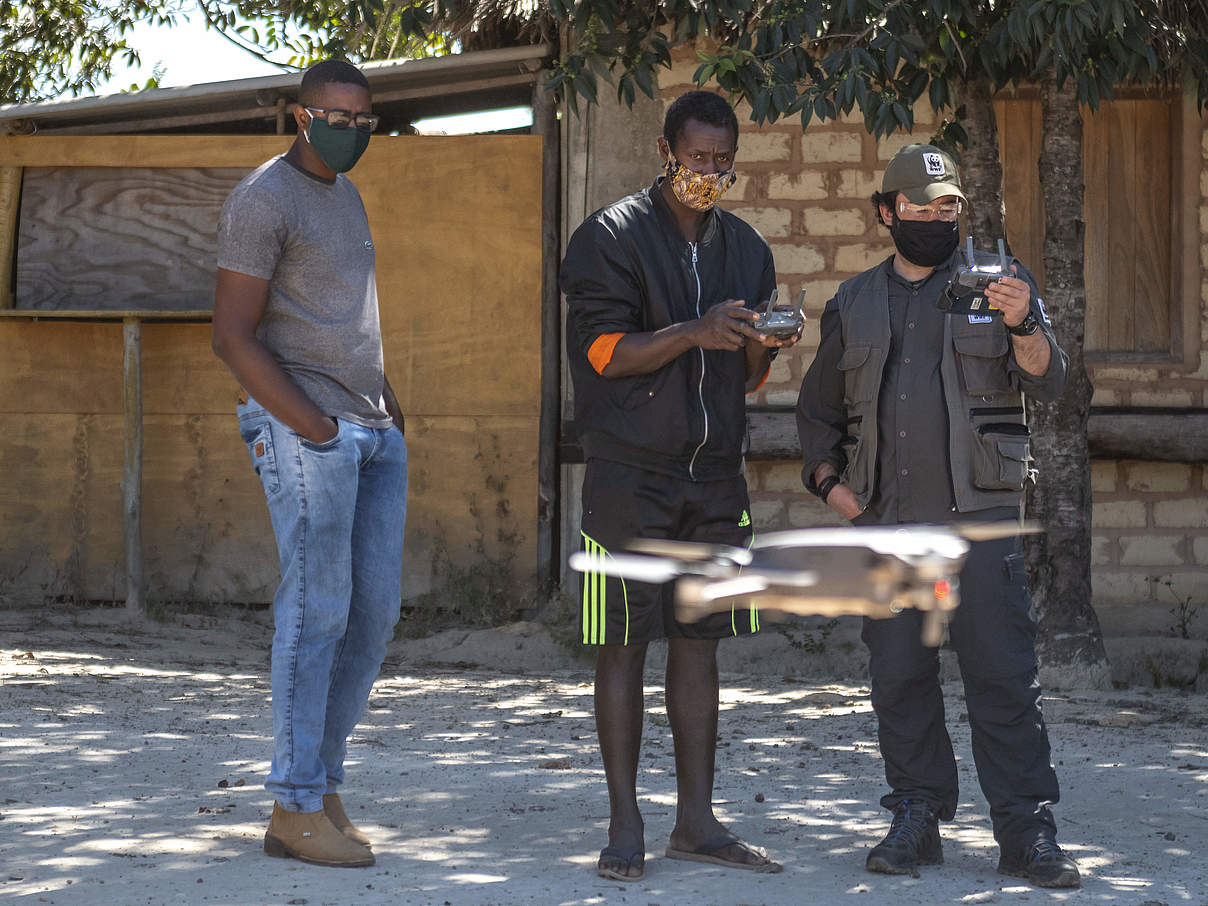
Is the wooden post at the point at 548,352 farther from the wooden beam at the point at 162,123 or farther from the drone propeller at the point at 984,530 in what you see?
the drone propeller at the point at 984,530

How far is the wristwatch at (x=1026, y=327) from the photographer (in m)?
3.74

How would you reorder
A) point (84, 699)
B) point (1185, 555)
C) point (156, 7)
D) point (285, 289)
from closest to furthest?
point (285, 289) → point (84, 699) → point (1185, 555) → point (156, 7)

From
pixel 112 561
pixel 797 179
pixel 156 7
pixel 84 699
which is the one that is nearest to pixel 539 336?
pixel 797 179

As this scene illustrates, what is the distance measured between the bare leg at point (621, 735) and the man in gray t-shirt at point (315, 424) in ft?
2.00

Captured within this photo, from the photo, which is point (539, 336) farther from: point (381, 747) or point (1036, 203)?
point (381, 747)

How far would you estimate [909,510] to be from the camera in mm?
3963

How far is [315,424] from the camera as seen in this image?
3691mm

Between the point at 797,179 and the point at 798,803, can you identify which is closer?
the point at 798,803

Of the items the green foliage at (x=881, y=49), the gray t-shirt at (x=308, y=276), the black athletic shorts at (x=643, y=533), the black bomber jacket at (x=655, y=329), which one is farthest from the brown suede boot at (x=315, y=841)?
the green foliage at (x=881, y=49)

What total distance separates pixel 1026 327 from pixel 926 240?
0.40 metres

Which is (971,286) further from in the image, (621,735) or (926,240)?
(621,735)

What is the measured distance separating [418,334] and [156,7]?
552 cm

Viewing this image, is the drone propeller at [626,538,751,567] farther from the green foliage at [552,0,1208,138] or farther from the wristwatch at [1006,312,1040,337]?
the green foliage at [552,0,1208,138]

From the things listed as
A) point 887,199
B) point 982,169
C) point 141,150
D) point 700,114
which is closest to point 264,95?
point 141,150
